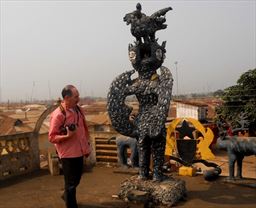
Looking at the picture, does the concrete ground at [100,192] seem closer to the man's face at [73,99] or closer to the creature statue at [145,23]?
the man's face at [73,99]

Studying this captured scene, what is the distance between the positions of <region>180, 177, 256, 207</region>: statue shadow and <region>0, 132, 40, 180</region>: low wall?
3.83 m

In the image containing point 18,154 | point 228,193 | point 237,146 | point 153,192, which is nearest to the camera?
point 153,192

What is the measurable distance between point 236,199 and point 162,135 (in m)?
1.49

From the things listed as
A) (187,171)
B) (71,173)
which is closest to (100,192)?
(71,173)

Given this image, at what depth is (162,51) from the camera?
595 cm

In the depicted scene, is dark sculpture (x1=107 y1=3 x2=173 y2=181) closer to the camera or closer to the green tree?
the camera

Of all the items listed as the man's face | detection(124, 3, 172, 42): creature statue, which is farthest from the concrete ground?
detection(124, 3, 172, 42): creature statue

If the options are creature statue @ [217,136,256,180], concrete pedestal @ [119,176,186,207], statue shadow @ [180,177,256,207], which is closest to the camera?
concrete pedestal @ [119,176,186,207]

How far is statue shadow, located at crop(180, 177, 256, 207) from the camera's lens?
5.67 metres

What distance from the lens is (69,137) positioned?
4773 millimetres

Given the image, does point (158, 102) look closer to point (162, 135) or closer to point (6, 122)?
point (162, 135)

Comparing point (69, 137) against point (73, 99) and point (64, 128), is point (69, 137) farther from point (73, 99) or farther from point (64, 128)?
point (73, 99)

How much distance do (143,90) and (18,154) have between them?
12.2 feet

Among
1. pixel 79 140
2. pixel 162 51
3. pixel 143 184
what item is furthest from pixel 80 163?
pixel 162 51
